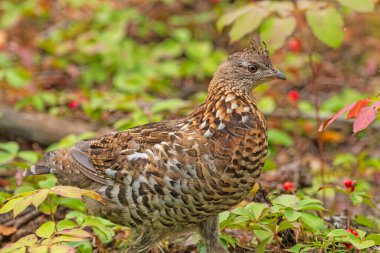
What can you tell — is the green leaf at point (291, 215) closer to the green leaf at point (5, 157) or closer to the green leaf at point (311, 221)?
the green leaf at point (311, 221)

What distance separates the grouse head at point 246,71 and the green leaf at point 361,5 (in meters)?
1.03

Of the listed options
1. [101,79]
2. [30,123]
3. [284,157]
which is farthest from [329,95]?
[30,123]

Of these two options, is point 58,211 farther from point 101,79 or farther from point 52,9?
point 52,9

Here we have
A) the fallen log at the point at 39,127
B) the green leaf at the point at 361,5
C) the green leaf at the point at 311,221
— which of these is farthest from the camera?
the fallen log at the point at 39,127

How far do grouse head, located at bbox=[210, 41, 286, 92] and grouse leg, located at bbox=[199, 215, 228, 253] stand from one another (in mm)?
833

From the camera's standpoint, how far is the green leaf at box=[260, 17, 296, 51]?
539cm

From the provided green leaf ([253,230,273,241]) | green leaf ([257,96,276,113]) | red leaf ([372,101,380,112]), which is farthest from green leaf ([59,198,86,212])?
green leaf ([257,96,276,113])

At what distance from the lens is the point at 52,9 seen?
10680 mm

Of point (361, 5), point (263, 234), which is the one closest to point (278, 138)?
point (361, 5)

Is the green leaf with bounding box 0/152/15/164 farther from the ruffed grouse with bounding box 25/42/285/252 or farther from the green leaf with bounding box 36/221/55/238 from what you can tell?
the green leaf with bounding box 36/221/55/238

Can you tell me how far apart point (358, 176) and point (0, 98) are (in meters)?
3.74

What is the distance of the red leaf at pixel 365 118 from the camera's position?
414 centimetres

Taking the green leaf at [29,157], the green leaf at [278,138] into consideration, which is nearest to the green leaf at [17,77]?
the green leaf at [29,157]

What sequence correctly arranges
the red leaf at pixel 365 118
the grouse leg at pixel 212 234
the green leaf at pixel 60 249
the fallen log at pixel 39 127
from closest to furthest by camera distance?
1. the green leaf at pixel 60 249
2. the red leaf at pixel 365 118
3. the grouse leg at pixel 212 234
4. the fallen log at pixel 39 127
